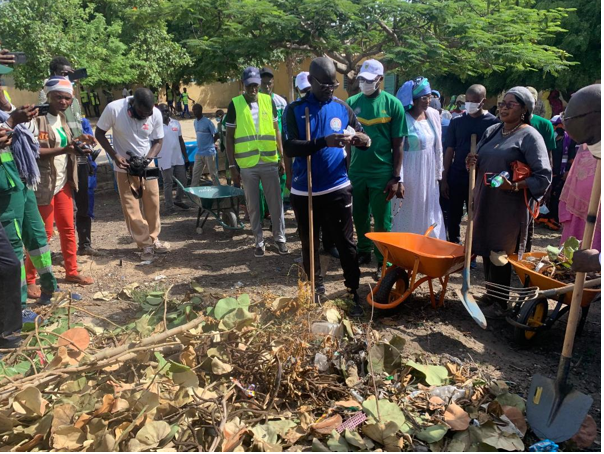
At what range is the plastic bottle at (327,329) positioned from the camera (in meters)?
3.37

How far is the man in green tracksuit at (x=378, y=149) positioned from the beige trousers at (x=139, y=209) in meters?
2.37

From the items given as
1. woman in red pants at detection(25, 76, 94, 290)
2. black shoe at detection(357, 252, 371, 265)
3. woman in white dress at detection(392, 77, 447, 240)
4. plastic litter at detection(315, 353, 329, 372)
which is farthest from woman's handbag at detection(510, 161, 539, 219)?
woman in red pants at detection(25, 76, 94, 290)

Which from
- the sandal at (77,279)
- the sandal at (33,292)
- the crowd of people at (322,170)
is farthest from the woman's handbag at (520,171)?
the sandal at (33,292)

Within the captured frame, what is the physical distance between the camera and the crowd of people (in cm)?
380

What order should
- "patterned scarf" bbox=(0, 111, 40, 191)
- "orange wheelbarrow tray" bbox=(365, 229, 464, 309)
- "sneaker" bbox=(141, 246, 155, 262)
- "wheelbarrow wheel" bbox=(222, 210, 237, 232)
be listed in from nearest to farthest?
1. "orange wheelbarrow tray" bbox=(365, 229, 464, 309)
2. "patterned scarf" bbox=(0, 111, 40, 191)
3. "sneaker" bbox=(141, 246, 155, 262)
4. "wheelbarrow wheel" bbox=(222, 210, 237, 232)

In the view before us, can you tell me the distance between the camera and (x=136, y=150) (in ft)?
17.9

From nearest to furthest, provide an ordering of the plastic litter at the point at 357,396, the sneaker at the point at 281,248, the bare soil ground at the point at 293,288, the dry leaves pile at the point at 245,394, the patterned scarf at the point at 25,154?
the dry leaves pile at the point at 245,394
the plastic litter at the point at 357,396
the bare soil ground at the point at 293,288
the patterned scarf at the point at 25,154
the sneaker at the point at 281,248

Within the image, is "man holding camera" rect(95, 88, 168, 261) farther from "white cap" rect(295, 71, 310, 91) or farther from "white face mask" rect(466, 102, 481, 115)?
"white face mask" rect(466, 102, 481, 115)

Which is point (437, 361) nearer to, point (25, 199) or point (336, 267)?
point (336, 267)

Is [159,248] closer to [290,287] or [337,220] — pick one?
[290,287]

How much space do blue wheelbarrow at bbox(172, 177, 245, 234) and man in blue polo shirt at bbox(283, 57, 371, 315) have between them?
8.67 ft

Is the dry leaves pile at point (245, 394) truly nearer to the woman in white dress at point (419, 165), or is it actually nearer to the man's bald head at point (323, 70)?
the man's bald head at point (323, 70)

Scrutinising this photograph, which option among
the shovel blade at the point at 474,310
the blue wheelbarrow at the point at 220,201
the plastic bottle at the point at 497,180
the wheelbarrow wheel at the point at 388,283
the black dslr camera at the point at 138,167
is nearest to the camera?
the shovel blade at the point at 474,310

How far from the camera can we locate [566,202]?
13.7 feet
